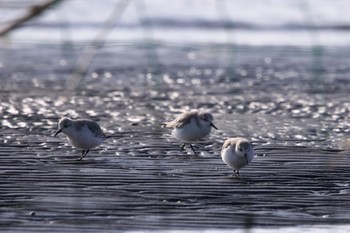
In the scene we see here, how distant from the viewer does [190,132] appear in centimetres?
1182

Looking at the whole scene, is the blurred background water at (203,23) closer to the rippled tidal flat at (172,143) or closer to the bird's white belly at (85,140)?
the rippled tidal flat at (172,143)

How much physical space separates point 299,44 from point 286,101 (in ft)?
23.7

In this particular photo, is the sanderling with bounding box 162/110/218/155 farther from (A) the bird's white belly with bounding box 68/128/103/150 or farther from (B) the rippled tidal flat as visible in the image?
(A) the bird's white belly with bounding box 68/128/103/150

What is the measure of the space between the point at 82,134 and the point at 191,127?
4.48ft

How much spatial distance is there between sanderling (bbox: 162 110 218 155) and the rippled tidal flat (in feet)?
0.54

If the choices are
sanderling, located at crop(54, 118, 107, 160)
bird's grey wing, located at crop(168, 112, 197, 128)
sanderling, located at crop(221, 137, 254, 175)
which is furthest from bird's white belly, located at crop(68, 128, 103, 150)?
sanderling, located at crop(221, 137, 254, 175)

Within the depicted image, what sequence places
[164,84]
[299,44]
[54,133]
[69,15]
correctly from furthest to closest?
[69,15] < [299,44] < [164,84] < [54,133]

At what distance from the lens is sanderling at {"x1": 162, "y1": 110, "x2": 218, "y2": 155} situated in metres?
11.9

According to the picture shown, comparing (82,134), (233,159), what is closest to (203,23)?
(82,134)

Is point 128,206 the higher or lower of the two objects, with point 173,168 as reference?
lower

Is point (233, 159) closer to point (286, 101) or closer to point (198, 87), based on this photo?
point (286, 101)

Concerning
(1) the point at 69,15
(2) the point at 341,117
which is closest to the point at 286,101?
(2) the point at 341,117

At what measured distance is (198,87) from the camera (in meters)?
17.1

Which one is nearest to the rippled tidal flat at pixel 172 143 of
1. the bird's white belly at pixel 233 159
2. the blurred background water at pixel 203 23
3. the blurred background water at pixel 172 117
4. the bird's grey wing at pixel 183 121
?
the blurred background water at pixel 172 117
